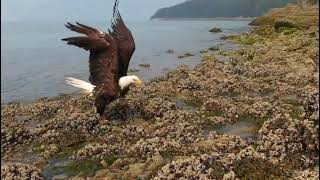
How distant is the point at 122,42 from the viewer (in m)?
15.6

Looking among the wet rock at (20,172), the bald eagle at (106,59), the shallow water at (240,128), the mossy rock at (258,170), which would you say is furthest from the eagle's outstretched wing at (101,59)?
the mossy rock at (258,170)

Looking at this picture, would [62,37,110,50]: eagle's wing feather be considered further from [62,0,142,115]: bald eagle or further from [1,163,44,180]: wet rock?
[1,163,44,180]: wet rock

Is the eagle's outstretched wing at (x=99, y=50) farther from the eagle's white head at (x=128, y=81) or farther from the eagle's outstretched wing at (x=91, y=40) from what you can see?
the eagle's white head at (x=128, y=81)

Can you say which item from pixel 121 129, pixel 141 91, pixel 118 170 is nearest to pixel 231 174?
pixel 118 170

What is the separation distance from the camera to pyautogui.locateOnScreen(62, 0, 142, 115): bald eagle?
14859 millimetres

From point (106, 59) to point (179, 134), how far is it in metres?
3.36

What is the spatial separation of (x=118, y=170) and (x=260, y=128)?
5.10 m

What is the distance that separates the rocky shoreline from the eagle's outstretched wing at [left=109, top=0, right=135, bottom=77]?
2.04 metres

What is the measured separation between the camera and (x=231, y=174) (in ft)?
34.2

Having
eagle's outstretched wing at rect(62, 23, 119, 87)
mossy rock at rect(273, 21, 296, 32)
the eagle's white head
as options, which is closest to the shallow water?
the eagle's white head

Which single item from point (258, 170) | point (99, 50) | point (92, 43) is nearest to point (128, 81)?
point (99, 50)

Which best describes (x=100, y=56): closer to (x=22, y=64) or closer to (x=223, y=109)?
(x=223, y=109)

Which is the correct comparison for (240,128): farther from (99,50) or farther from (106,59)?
(99,50)

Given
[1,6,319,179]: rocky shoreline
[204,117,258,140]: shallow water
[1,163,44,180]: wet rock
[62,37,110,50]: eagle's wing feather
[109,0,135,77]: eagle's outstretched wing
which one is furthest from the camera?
[109,0,135,77]: eagle's outstretched wing
